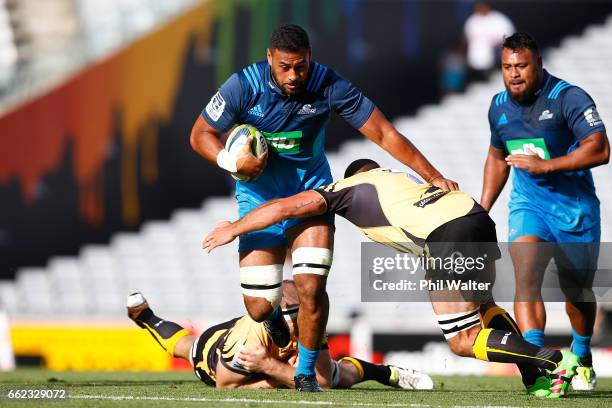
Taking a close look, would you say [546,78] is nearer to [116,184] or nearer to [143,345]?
[143,345]

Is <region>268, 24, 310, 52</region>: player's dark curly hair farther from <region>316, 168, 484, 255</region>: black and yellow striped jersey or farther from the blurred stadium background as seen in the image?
the blurred stadium background

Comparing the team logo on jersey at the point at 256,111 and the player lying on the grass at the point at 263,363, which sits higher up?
the team logo on jersey at the point at 256,111

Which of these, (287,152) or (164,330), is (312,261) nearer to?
(287,152)

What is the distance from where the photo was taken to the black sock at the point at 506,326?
6.42m

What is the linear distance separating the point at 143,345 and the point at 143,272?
4.22 m

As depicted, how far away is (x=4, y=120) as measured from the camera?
17.9m

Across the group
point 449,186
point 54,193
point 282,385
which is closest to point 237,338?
point 282,385

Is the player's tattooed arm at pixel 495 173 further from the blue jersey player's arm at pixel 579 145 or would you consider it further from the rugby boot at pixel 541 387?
the rugby boot at pixel 541 387

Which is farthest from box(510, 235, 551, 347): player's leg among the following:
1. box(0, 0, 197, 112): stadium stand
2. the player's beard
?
box(0, 0, 197, 112): stadium stand

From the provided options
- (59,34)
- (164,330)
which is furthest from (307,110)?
(59,34)

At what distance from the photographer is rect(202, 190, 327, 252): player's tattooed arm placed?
6.25 metres

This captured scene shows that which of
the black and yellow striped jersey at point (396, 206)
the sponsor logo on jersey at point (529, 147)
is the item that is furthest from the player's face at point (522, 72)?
the black and yellow striped jersey at point (396, 206)

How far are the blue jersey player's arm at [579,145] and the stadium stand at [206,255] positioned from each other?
8.01m

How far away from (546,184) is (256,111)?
225cm
